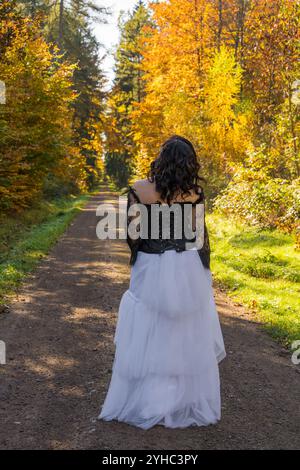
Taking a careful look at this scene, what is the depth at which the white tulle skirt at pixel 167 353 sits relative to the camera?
14.3 ft

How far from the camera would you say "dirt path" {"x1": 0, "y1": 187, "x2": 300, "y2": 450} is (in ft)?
13.6

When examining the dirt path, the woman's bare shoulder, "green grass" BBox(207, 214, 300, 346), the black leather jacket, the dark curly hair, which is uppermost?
the dark curly hair

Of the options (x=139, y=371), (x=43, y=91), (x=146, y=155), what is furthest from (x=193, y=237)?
(x=146, y=155)

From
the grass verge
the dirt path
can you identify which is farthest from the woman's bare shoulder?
the grass verge

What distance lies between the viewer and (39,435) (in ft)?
13.6

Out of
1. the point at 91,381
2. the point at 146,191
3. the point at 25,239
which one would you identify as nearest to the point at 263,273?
the point at 91,381

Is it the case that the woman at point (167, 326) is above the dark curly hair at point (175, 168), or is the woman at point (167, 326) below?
below

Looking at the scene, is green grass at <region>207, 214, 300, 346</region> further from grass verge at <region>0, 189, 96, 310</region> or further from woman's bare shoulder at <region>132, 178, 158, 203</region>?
grass verge at <region>0, 189, 96, 310</region>

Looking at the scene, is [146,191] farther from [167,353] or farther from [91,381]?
[91,381]

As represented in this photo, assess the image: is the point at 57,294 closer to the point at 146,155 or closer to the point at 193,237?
the point at 193,237

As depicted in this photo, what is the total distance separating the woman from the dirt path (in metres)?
0.17

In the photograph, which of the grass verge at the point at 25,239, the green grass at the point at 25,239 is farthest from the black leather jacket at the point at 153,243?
the green grass at the point at 25,239

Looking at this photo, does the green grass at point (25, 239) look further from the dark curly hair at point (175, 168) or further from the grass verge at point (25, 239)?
the dark curly hair at point (175, 168)

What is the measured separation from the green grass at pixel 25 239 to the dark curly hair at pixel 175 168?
205 inches
